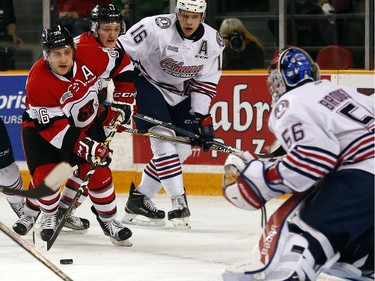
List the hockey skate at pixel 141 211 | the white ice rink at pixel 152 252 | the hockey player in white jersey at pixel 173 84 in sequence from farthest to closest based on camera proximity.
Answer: the hockey skate at pixel 141 211 < the hockey player in white jersey at pixel 173 84 < the white ice rink at pixel 152 252

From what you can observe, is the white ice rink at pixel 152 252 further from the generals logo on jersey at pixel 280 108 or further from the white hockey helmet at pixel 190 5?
the white hockey helmet at pixel 190 5

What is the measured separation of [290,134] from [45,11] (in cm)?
410

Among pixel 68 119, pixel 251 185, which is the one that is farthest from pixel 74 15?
pixel 251 185

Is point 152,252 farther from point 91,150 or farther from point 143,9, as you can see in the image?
point 143,9

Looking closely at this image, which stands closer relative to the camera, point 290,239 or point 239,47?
A: point 290,239

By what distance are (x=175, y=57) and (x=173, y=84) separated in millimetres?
174

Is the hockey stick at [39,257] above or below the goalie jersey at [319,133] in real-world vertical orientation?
below

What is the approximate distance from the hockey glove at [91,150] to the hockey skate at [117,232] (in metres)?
0.35

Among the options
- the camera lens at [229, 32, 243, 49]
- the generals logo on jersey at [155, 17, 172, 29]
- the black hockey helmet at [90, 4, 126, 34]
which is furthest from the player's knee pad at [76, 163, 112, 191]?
the camera lens at [229, 32, 243, 49]

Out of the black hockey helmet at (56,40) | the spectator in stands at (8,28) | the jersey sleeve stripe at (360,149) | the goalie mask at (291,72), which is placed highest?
the goalie mask at (291,72)

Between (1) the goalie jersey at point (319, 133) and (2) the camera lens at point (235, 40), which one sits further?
(2) the camera lens at point (235, 40)

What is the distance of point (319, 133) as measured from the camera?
125 inches

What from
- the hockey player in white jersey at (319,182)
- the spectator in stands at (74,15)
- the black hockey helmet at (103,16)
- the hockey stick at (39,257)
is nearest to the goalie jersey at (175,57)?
the black hockey helmet at (103,16)

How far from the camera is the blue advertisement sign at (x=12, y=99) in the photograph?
22.3 ft
